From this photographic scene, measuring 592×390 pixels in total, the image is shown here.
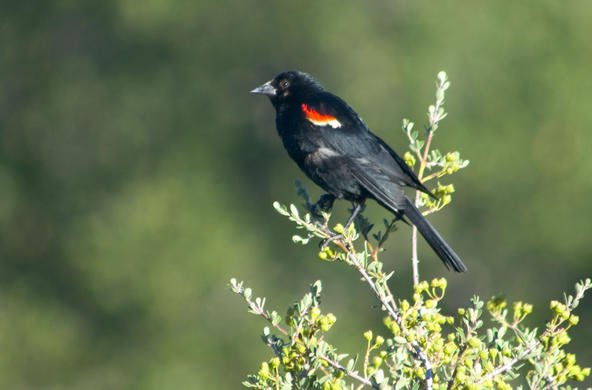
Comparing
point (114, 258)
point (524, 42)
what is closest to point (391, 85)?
point (524, 42)

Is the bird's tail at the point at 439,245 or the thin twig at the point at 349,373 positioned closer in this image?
the thin twig at the point at 349,373

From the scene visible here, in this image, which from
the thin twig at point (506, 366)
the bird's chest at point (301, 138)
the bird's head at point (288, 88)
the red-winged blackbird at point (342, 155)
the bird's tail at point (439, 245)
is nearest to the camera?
the thin twig at point (506, 366)

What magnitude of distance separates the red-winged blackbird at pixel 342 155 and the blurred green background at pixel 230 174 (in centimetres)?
563

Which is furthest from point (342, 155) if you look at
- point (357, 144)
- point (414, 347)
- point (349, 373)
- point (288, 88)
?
point (349, 373)

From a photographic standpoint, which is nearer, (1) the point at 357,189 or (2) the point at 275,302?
(1) the point at 357,189

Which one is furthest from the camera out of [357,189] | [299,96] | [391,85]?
[391,85]

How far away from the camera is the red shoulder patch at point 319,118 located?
403 cm

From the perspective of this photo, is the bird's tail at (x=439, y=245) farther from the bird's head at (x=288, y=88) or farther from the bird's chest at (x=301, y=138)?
the bird's head at (x=288, y=88)

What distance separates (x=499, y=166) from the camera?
9789mm

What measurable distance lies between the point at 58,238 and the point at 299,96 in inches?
280

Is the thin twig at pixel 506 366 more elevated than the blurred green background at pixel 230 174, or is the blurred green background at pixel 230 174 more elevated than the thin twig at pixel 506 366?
the blurred green background at pixel 230 174

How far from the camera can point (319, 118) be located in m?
4.08

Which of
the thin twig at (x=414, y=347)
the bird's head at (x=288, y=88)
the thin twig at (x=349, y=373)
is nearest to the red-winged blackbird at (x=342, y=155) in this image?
the bird's head at (x=288, y=88)

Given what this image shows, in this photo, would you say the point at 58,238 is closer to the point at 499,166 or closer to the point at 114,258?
the point at 114,258
